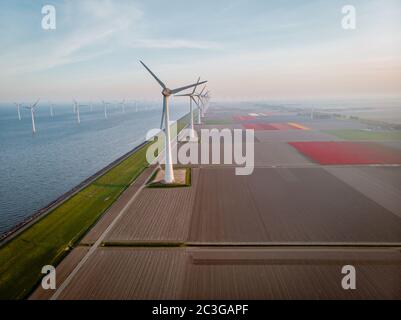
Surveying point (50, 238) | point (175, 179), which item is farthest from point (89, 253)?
point (175, 179)

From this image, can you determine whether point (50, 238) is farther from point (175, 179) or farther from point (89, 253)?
point (175, 179)

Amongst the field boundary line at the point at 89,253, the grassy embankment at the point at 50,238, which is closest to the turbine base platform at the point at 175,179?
the grassy embankment at the point at 50,238

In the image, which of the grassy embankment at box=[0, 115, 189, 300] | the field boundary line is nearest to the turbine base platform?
the grassy embankment at box=[0, 115, 189, 300]

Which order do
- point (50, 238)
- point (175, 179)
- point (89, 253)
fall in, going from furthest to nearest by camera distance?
1. point (175, 179)
2. point (50, 238)
3. point (89, 253)

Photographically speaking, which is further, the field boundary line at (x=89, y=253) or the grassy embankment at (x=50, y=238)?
the grassy embankment at (x=50, y=238)

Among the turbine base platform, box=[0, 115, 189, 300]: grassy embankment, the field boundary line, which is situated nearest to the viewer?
the field boundary line

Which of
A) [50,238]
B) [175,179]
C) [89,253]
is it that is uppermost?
[175,179]

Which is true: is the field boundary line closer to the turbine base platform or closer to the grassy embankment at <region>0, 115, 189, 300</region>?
the grassy embankment at <region>0, 115, 189, 300</region>

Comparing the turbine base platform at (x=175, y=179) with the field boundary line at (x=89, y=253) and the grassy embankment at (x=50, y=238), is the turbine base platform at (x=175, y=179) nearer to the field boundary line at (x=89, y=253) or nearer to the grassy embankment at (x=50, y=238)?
the grassy embankment at (x=50, y=238)
